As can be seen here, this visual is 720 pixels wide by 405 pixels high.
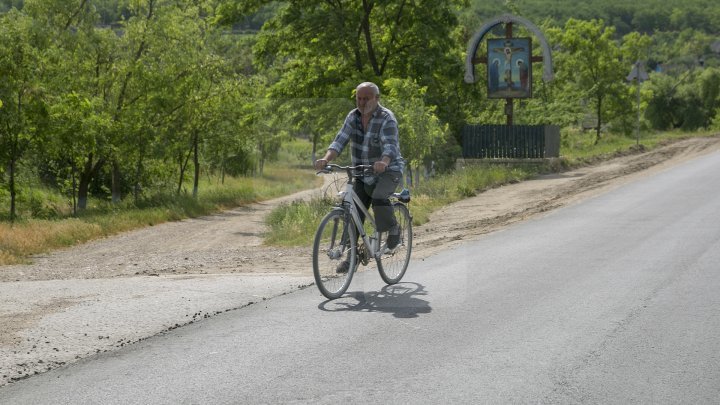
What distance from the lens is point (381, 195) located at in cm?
965

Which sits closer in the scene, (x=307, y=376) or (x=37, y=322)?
(x=307, y=376)

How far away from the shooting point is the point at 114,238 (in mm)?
29328

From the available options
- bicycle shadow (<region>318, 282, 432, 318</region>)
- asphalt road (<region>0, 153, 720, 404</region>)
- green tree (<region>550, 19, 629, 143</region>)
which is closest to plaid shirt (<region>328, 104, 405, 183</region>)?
bicycle shadow (<region>318, 282, 432, 318</region>)

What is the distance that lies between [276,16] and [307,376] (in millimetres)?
31203

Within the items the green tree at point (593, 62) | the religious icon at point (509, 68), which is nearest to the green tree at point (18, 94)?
the religious icon at point (509, 68)

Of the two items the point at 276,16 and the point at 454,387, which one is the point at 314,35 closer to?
the point at 276,16

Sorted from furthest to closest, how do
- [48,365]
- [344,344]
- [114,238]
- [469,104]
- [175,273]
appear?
[469,104], [114,238], [175,273], [344,344], [48,365]

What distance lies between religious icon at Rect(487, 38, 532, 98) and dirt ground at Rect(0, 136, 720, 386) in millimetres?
7315

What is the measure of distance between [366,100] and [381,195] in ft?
2.98

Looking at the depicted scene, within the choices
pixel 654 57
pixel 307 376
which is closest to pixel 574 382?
pixel 307 376

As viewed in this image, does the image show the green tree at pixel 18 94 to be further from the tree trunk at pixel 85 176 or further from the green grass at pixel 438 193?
the green grass at pixel 438 193

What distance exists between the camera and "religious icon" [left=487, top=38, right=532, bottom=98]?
33.1m

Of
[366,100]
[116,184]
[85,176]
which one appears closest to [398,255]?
[366,100]

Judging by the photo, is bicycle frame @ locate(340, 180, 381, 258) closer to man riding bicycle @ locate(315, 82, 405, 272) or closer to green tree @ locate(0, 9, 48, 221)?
man riding bicycle @ locate(315, 82, 405, 272)
